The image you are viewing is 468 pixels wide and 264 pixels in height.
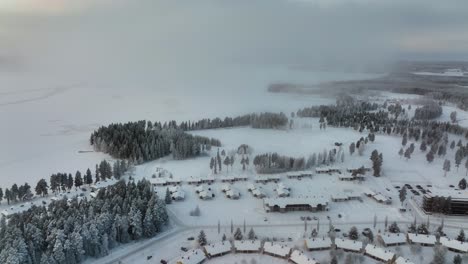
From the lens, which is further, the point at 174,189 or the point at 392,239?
the point at 174,189

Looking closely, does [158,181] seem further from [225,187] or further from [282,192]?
[282,192]

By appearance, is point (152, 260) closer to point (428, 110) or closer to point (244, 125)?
point (244, 125)

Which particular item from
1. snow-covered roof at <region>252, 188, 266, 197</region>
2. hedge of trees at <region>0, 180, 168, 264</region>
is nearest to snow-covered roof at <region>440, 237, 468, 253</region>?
snow-covered roof at <region>252, 188, 266, 197</region>

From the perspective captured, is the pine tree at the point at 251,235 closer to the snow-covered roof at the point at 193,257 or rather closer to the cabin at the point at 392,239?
the snow-covered roof at the point at 193,257

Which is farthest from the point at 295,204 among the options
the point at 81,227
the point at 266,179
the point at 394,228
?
the point at 81,227

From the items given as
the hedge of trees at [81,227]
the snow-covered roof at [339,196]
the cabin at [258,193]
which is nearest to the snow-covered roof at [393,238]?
the snow-covered roof at [339,196]
